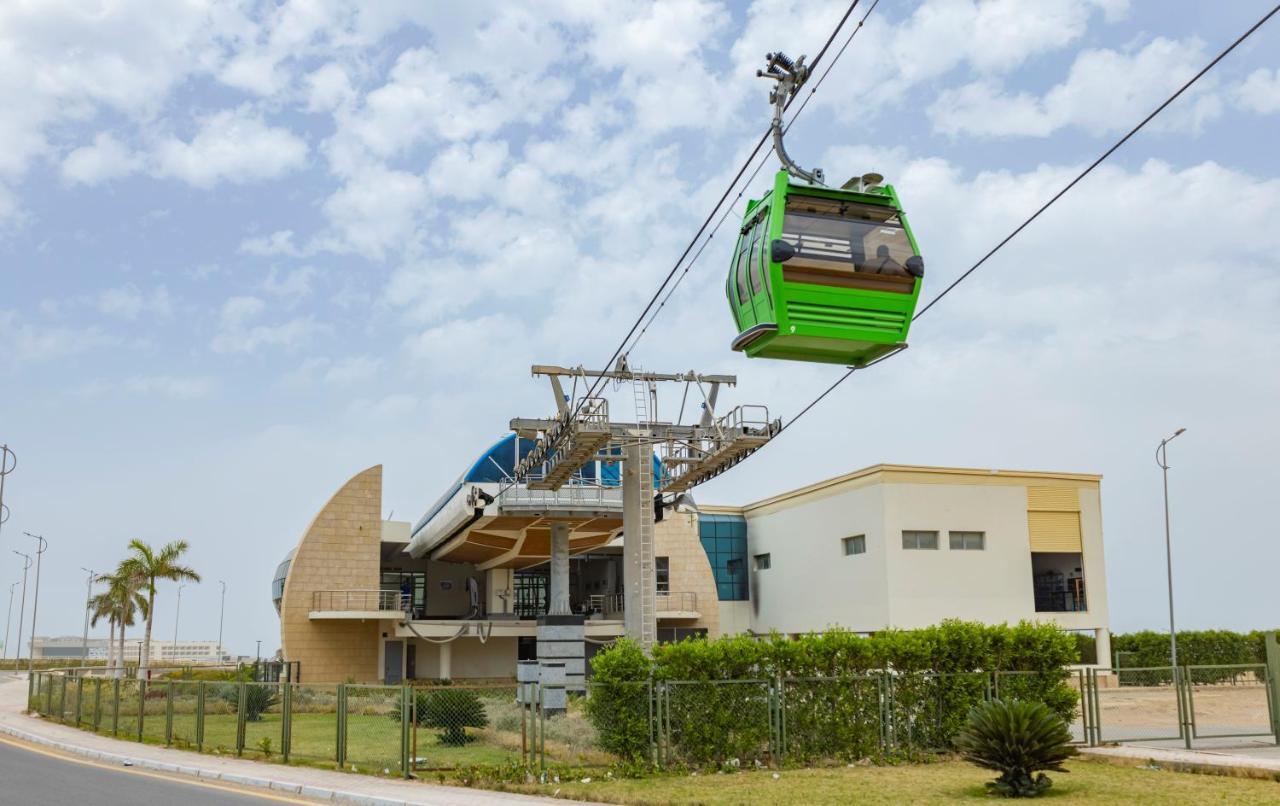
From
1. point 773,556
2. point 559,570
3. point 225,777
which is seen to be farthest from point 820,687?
point 773,556

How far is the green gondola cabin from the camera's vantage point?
1412 centimetres

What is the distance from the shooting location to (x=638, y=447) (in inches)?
1362

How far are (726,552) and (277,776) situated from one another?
145ft

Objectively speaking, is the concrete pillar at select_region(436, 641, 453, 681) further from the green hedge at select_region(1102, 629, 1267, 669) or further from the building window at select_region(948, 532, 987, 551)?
the green hedge at select_region(1102, 629, 1267, 669)

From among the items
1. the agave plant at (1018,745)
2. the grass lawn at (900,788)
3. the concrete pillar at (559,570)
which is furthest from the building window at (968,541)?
the agave plant at (1018,745)

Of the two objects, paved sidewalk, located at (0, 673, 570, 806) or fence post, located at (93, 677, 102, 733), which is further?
fence post, located at (93, 677, 102, 733)

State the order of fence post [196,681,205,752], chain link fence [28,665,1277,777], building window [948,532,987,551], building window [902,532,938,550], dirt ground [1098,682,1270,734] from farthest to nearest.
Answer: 1. building window [948,532,987,551]
2. building window [902,532,938,550]
3. dirt ground [1098,682,1270,734]
4. fence post [196,681,205,752]
5. chain link fence [28,665,1277,777]

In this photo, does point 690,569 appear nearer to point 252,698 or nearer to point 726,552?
point 726,552

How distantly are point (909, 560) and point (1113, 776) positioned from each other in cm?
2960

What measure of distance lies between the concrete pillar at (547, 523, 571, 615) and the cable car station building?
142 millimetres

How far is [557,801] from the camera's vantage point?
1590 centimetres

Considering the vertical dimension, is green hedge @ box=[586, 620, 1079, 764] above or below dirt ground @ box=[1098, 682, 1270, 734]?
above

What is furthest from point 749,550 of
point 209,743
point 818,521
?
point 209,743

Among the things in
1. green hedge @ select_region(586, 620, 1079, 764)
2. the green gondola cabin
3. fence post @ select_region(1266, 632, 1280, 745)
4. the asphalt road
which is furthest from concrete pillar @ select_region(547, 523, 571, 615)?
the green gondola cabin
